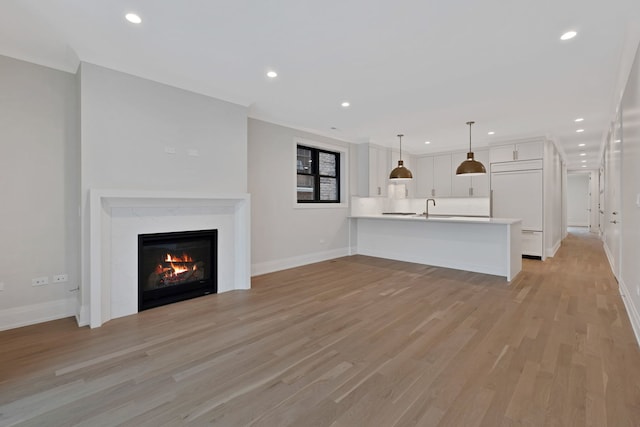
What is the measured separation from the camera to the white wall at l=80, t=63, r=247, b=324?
3.10 m

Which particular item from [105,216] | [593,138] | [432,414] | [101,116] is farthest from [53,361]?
[593,138]

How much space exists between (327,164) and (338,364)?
4892mm

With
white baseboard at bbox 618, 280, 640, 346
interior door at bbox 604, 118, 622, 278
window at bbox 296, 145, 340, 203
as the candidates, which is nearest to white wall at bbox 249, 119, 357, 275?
window at bbox 296, 145, 340, 203

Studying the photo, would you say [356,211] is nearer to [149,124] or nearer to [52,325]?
[149,124]

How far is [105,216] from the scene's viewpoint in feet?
10.4

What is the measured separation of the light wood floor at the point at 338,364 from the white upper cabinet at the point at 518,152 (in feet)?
11.3

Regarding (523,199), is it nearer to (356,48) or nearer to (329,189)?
(329,189)

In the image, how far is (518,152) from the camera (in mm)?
6527

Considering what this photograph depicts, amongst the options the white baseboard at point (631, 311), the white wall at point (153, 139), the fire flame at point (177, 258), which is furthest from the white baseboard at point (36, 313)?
the white baseboard at point (631, 311)

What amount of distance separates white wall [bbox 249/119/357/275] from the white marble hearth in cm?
74

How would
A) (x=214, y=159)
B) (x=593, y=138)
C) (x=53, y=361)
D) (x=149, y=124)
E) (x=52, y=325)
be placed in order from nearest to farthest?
(x=53, y=361), (x=52, y=325), (x=149, y=124), (x=214, y=159), (x=593, y=138)

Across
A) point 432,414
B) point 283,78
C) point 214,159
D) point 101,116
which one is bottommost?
point 432,414

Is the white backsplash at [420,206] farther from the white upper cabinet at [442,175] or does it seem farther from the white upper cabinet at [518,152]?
the white upper cabinet at [518,152]

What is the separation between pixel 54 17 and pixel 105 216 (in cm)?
181
